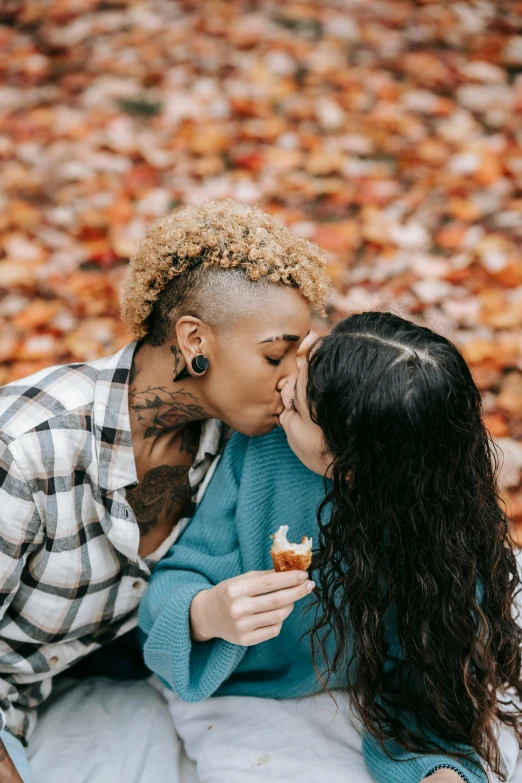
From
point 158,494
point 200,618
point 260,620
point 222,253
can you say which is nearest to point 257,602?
point 260,620

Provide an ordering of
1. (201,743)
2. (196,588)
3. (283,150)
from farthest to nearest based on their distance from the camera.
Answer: (283,150) → (201,743) → (196,588)

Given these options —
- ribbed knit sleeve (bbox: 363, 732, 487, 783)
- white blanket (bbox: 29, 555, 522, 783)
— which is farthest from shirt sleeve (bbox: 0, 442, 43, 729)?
ribbed knit sleeve (bbox: 363, 732, 487, 783)

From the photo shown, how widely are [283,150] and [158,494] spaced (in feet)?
9.24

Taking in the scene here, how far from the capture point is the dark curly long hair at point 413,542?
5.60 feet

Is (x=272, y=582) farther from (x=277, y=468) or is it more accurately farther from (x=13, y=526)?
(x=13, y=526)

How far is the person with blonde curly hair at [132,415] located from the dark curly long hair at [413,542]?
0.67 ft

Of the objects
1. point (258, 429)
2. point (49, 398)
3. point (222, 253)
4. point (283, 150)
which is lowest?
point (283, 150)

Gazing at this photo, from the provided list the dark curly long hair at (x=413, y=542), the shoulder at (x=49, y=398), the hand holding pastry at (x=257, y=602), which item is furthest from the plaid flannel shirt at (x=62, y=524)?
the dark curly long hair at (x=413, y=542)

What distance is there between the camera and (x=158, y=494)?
2195 mm

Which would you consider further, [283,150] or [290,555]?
[283,150]

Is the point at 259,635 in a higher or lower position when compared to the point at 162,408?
lower

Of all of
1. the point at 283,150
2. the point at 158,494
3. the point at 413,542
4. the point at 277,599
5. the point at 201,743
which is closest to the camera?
the point at 277,599

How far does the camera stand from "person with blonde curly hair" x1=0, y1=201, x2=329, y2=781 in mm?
1884

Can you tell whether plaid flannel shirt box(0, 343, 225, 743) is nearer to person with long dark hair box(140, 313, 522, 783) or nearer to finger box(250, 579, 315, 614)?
person with long dark hair box(140, 313, 522, 783)
